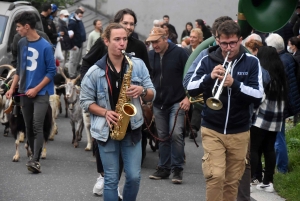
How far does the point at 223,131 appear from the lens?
682 centimetres

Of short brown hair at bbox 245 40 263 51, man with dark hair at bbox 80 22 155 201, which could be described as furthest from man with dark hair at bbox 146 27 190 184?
man with dark hair at bbox 80 22 155 201

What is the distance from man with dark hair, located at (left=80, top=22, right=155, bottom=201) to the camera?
678 centimetres

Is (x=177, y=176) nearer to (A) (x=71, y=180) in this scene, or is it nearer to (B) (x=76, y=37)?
(A) (x=71, y=180)

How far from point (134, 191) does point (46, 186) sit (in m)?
2.69

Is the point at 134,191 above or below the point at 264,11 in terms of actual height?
below

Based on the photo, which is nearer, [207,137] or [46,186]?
[207,137]

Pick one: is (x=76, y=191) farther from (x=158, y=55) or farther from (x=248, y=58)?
(x=248, y=58)

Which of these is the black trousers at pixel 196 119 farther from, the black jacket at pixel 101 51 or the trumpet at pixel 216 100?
the trumpet at pixel 216 100

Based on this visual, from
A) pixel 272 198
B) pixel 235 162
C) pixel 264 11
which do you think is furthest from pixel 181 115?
pixel 235 162

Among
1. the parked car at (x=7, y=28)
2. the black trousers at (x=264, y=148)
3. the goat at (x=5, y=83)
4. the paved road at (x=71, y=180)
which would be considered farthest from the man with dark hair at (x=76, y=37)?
the black trousers at (x=264, y=148)

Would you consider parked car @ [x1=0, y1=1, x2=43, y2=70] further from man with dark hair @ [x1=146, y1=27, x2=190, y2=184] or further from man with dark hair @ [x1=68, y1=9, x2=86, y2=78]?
man with dark hair @ [x1=68, y1=9, x2=86, y2=78]

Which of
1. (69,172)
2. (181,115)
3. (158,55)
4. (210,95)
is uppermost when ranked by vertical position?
(210,95)

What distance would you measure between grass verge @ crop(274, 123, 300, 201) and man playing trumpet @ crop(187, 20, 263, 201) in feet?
6.87

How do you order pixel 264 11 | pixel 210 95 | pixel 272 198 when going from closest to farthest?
1. pixel 210 95
2. pixel 264 11
3. pixel 272 198
